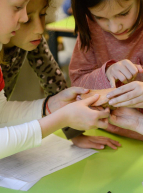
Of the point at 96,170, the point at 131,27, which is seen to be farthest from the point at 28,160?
the point at 131,27

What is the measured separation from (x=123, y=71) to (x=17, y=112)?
0.44m

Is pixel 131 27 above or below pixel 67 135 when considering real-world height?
above

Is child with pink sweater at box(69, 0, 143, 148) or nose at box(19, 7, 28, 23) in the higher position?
nose at box(19, 7, 28, 23)

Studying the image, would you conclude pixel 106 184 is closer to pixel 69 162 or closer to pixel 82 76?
pixel 69 162

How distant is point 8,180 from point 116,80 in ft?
1.69

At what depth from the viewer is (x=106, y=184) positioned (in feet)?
2.81

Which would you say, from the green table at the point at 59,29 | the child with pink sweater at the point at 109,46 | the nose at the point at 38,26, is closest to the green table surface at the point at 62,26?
the green table at the point at 59,29

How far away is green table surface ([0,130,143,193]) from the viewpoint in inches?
33.1

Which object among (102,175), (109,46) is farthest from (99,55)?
(102,175)

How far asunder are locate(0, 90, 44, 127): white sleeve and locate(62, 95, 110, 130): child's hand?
0.23m

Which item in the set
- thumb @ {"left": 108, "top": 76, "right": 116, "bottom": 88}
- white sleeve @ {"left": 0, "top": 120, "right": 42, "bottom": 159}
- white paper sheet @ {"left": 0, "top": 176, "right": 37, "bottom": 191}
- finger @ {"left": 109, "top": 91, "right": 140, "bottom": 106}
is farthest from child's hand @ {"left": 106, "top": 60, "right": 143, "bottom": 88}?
white paper sheet @ {"left": 0, "top": 176, "right": 37, "bottom": 191}

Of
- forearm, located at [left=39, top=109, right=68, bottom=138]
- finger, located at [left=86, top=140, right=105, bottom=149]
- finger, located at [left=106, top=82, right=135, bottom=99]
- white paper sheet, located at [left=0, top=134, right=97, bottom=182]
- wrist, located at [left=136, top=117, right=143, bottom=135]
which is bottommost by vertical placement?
finger, located at [left=86, top=140, right=105, bottom=149]

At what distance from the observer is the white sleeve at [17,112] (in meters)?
1.10

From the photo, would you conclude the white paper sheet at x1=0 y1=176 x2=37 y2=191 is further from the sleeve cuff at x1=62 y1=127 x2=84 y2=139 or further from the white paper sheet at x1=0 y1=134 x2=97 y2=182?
the sleeve cuff at x1=62 y1=127 x2=84 y2=139
